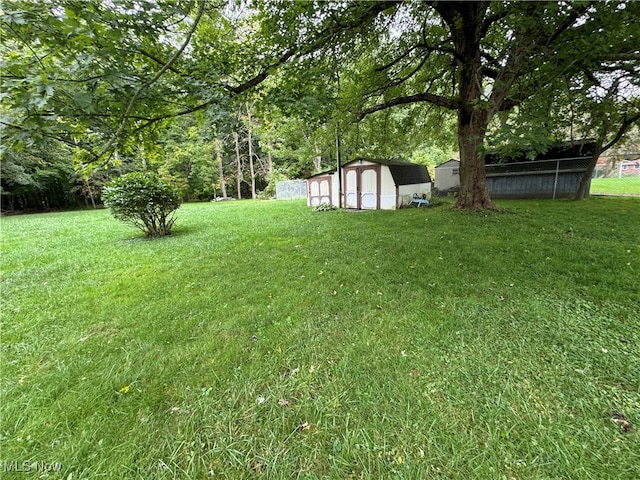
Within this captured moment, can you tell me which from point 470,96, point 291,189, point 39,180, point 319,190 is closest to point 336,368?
point 470,96

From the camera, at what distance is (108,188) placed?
6426 millimetres

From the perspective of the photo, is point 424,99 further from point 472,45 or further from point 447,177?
point 447,177

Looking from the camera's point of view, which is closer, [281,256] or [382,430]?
[382,430]

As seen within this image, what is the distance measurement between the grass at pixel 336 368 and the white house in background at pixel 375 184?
6.62 m

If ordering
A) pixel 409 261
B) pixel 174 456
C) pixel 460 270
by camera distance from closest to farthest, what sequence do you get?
1. pixel 174 456
2. pixel 460 270
3. pixel 409 261

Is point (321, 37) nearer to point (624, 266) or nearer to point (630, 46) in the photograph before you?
point (630, 46)

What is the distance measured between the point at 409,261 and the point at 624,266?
263 centimetres

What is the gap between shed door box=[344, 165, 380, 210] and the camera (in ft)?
36.0

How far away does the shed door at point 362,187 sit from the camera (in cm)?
1097

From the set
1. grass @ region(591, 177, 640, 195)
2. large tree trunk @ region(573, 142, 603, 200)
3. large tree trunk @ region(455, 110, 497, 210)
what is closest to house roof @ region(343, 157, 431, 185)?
large tree trunk @ region(455, 110, 497, 210)

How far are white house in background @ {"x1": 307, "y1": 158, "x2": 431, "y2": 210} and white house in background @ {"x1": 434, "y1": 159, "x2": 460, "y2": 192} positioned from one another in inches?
142

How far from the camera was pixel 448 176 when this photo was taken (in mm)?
15797

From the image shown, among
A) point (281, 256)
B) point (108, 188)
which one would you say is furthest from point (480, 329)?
point (108, 188)

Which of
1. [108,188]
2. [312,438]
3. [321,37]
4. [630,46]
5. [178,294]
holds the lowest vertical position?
[312,438]
